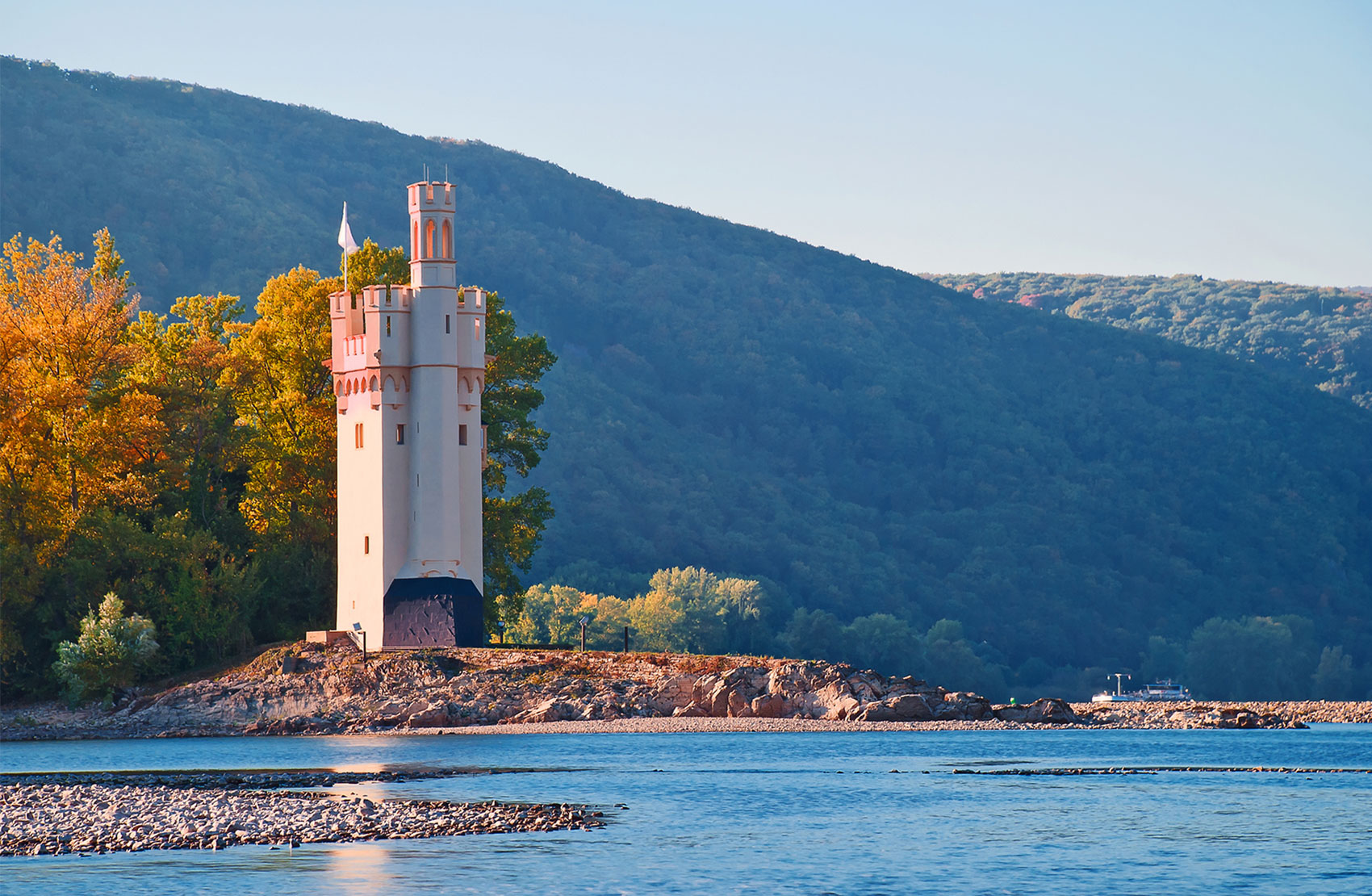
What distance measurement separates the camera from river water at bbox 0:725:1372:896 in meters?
31.8

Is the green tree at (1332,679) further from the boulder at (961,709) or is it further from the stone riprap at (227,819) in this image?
the stone riprap at (227,819)

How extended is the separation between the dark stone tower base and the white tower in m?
0.04

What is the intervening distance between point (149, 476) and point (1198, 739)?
142 feet

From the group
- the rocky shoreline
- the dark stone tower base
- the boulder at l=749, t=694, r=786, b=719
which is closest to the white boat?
the rocky shoreline

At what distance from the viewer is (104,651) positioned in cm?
7488

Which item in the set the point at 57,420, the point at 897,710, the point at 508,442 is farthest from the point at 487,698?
the point at 57,420

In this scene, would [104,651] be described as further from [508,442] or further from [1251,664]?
[1251,664]

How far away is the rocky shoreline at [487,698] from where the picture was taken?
72.3m

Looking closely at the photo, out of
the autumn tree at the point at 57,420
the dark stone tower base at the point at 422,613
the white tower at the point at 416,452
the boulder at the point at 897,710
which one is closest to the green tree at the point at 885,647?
the boulder at the point at 897,710

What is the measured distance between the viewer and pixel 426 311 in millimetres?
76312

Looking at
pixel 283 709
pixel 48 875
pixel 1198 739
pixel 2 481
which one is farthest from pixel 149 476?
pixel 48 875

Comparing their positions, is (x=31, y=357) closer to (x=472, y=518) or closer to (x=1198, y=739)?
(x=472, y=518)

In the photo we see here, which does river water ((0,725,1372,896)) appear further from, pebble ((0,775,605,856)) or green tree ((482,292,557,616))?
green tree ((482,292,557,616))

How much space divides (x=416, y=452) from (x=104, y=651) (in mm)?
14372
